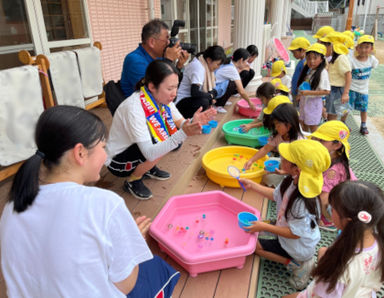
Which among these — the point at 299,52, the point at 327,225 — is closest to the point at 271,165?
the point at 327,225

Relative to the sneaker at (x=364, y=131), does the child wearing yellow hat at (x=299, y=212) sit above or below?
above

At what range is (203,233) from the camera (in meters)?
2.05

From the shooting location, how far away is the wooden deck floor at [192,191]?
163 centimetres

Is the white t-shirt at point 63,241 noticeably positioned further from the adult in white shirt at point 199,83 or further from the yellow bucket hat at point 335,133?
the adult in white shirt at point 199,83

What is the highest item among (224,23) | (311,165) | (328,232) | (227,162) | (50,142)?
(224,23)

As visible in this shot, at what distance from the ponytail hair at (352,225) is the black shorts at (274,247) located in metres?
0.56

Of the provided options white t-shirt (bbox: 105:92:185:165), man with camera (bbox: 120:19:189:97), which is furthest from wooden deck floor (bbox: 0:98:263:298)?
man with camera (bbox: 120:19:189:97)

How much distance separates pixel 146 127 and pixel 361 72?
336 cm

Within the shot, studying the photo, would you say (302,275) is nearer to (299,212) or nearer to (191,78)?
(299,212)

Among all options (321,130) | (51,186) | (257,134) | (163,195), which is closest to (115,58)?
(257,134)

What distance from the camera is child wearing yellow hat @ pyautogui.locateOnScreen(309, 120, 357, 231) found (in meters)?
2.04

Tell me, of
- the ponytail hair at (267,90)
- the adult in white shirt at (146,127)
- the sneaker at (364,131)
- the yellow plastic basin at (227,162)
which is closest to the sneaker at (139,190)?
the adult in white shirt at (146,127)

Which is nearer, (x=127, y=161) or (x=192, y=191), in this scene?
(x=127, y=161)

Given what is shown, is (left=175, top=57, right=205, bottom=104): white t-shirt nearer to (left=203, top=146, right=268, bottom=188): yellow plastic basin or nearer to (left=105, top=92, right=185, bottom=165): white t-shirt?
(left=203, top=146, right=268, bottom=188): yellow plastic basin
